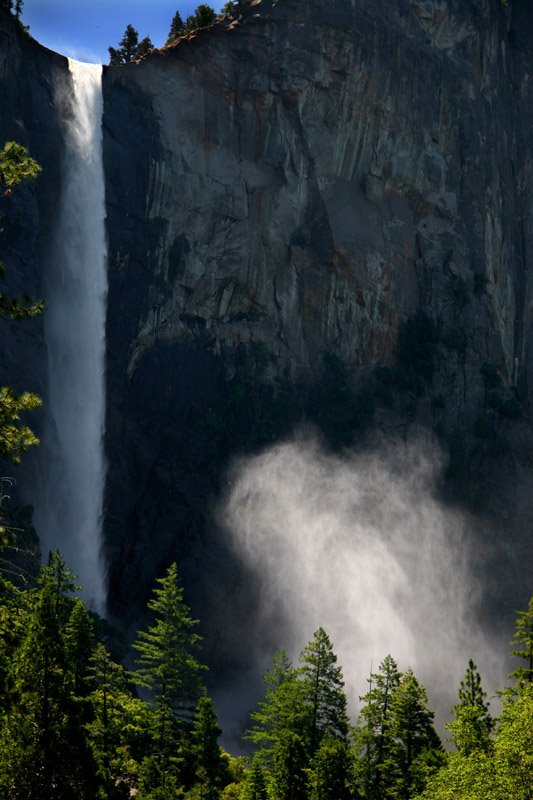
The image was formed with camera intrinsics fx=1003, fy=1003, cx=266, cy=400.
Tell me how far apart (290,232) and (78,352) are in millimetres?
16199

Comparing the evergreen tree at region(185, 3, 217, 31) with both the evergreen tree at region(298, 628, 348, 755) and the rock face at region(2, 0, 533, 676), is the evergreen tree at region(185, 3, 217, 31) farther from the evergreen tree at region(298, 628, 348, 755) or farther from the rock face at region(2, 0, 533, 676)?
the evergreen tree at region(298, 628, 348, 755)

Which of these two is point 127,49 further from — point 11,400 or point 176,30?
point 11,400

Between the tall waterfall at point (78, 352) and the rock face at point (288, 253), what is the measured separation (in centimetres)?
86

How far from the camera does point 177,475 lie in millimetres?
54469

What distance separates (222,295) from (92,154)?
10.6 meters

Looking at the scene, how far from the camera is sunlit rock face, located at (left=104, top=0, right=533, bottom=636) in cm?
5428

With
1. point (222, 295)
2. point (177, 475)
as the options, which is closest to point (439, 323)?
point (222, 295)

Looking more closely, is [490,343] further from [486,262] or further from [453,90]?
[453,90]

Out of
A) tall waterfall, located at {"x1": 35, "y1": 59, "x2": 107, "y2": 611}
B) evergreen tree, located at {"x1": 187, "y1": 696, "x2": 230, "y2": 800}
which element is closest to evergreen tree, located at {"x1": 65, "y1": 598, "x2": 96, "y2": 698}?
evergreen tree, located at {"x1": 187, "y1": 696, "x2": 230, "y2": 800}

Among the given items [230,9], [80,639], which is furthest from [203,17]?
[80,639]

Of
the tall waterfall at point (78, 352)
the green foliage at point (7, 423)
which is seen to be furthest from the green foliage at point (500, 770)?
the tall waterfall at point (78, 352)

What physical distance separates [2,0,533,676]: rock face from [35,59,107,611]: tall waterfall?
2.82 ft

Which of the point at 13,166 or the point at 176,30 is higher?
the point at 176,30

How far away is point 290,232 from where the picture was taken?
61.3 m
